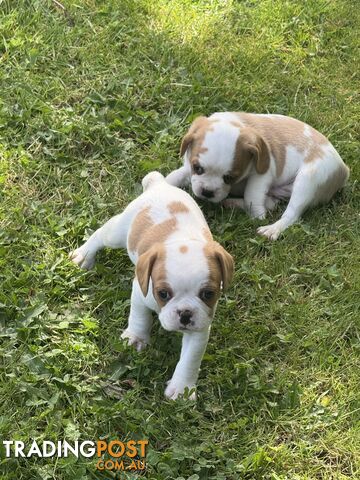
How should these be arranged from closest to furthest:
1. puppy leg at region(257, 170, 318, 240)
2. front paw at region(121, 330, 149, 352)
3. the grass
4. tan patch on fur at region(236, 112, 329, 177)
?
the grass → front paw at region(121, 330, 149, 352) → puppy leg at region(257, 170, 318, 240) → tan patch on fur at region(236, 112, 329, 177)

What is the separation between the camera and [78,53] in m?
6.37

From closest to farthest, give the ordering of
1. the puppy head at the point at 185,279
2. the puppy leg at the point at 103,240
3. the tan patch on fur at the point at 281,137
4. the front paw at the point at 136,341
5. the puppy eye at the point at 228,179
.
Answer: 1. the puppy head at the point at 185,279
2. the front paw at the point at 136,341
3. the puppy leg at the point at 103,240
4. the puppy eye at the point at 228,179
5. the tan patch on fur at the point at 281,137

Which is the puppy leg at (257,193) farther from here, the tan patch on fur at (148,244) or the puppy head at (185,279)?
the puppy head at (185,279)

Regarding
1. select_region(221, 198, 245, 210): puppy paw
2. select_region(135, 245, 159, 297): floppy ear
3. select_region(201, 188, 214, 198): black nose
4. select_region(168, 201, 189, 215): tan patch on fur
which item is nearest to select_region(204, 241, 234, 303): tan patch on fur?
select_region(135, 245, 159, 297): floppy ear

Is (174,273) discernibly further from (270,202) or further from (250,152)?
(270,202)

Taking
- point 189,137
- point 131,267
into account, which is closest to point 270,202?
point 189,137

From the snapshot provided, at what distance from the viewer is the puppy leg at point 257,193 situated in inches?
211

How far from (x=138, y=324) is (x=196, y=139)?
1538 mm

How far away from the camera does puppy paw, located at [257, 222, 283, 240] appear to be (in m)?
5.20

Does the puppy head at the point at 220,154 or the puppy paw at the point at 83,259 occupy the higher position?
the puppy head at the point at 220,154

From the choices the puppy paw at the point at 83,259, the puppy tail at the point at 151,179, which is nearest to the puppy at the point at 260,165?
the puppy tail at the point at 151,179


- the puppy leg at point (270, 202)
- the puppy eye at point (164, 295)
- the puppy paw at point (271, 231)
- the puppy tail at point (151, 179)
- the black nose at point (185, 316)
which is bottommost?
the puppy leg at point (270, 202)

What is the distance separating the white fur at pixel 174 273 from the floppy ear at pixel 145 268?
9cm

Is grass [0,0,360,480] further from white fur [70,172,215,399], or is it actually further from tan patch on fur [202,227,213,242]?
tan patch on fur [202,227,213,242]
